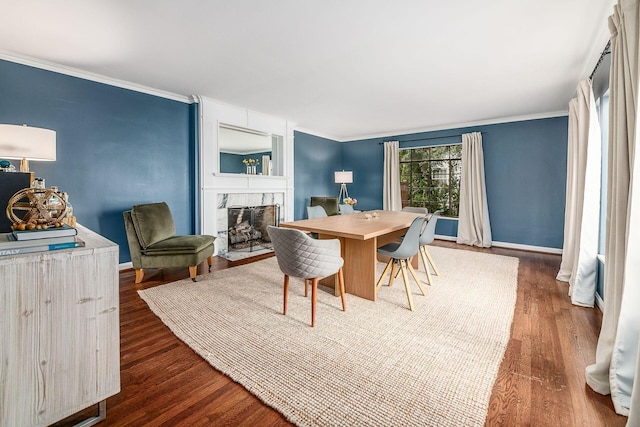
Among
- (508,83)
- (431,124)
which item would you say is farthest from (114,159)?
(431,124)

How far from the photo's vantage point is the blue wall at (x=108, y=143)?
299 cm

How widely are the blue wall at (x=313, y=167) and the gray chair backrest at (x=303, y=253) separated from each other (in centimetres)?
406

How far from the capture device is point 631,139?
143 centimetres

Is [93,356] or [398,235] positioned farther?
[398,235]

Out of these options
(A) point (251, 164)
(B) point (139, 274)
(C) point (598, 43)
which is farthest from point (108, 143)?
(C) point (598, 43)

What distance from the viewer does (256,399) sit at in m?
1.47

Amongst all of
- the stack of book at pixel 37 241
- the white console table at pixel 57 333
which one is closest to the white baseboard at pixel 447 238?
the white console table at pixel 57 333

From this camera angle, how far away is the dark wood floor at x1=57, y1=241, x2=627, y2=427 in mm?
1345

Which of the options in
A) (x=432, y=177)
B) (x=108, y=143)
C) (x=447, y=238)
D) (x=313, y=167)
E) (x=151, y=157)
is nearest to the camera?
(x=108, y=143)

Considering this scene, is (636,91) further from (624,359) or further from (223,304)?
(223,304)

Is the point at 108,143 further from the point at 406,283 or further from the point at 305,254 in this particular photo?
the point at 406,283

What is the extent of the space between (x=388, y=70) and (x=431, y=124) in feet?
9.90

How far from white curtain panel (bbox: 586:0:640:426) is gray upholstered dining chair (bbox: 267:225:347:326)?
164 cm

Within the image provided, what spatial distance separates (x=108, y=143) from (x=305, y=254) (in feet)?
10.1
